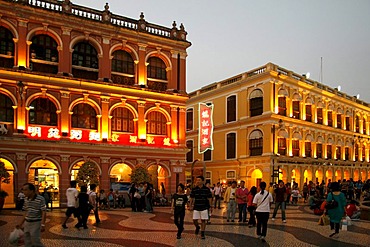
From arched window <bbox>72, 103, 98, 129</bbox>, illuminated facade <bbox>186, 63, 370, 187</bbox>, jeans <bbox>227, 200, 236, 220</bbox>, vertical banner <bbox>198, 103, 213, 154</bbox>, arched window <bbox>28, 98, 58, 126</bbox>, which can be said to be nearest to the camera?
jeans <bbox>227, 200, 236, 220</bbox>

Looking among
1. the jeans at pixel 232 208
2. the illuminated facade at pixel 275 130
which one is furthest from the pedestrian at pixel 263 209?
the illuminated facade at pixel 275 130

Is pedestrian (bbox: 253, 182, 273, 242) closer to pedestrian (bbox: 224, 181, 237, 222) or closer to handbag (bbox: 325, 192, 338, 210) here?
handbag (bbox: 325, 192, 338, 210)

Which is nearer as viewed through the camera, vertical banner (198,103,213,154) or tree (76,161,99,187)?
tree (76,161,99,187)

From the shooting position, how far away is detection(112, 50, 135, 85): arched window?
34.7m

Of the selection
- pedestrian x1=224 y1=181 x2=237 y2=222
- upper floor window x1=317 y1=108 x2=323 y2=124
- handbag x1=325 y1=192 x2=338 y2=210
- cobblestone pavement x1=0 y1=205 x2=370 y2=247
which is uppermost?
upper floor window x1=317 y1=108 x2=323 y2=124

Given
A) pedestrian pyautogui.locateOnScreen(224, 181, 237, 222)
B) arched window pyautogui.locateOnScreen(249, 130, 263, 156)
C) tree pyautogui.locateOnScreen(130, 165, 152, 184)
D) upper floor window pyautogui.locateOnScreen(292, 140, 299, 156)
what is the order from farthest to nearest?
upper floor window pyautogui.locateOnScreen(292, 140, 299, 156), arched window pyautogui.locateOnScreen(249, 130, 263, 156), tree pyautogui.locateOnScreen(130, 165, 152, 184), pedestrian pyautogui.locateOnScreen(224, 181, 237, 222)

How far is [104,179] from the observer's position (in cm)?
3297

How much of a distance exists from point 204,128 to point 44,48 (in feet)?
51.0

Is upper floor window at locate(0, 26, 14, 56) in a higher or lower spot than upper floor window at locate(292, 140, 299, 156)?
higher

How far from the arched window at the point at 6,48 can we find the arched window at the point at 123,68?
25.0 feet

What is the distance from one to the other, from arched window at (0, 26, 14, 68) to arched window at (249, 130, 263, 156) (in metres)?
24.9

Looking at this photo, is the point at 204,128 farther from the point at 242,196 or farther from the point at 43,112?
the point at 242,196

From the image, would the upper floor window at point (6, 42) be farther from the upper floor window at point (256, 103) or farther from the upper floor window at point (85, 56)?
the upper floor window at point (256, 103)

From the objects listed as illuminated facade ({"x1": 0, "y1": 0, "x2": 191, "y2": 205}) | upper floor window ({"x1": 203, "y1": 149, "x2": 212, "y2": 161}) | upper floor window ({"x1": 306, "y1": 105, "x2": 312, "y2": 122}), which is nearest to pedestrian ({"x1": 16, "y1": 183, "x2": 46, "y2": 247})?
illuminated facade ({"x1": 0, "y1": 0, "x2": 191, "y2": 205})
